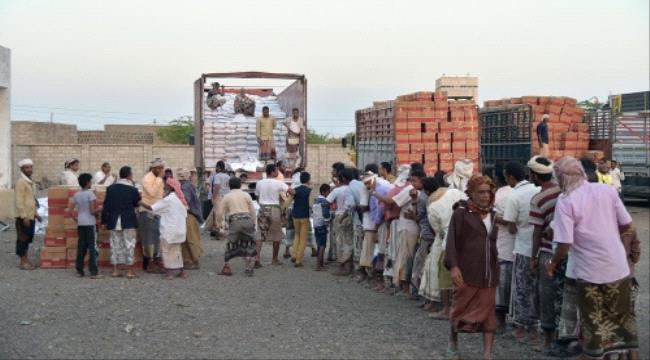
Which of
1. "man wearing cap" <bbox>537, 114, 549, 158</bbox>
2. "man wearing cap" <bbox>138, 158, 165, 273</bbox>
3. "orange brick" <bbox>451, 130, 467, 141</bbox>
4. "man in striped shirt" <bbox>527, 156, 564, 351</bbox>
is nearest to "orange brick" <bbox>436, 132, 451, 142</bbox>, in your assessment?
"orange brick" <bbox>451, 130, 467, 141</bbox>

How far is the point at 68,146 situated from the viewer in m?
36.7

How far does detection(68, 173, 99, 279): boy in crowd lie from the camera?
445 inches

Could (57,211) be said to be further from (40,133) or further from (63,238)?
(40,133)

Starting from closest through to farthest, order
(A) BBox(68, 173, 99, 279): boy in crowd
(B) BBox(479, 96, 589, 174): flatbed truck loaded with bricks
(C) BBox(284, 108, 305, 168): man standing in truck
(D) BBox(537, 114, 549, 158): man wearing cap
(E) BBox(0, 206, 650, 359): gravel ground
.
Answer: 1. (E) BBox(0, 206, 650, 359): gravel ground
2. (A) BBox(68, 173, 99, 279): boy in crowd
3. (D) BBox(537, 114, 549, 158): man wearing cap
4. (B) BBox(479, 96, 589, 174): flatbed truck loaded with bricks
5. (C) BBox(284, 108, 305, 168): man standing in truck

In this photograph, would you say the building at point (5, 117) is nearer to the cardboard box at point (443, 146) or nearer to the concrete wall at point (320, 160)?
the cardboard box at point (443, 146)

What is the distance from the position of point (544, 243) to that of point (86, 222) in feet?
22.4

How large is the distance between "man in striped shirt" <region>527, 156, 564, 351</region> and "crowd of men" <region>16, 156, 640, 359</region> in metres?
0.01

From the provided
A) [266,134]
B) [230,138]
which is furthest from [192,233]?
[230,138]

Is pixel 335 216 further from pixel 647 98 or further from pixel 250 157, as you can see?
pixel 647 98

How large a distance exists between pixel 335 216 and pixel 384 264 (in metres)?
1.77

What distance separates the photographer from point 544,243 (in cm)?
689

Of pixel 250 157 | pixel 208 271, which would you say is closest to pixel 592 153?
pixel 250 157

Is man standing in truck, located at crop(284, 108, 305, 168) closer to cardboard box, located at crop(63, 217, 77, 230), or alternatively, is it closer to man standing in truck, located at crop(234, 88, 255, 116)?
man standing in truck, located at crop(234, 88, 255, 116)

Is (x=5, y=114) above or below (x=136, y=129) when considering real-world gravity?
below
